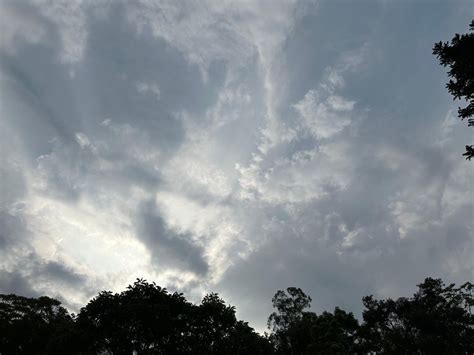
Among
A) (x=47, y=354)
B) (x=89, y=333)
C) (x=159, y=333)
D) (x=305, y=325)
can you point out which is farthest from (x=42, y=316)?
(x=305, y=325)

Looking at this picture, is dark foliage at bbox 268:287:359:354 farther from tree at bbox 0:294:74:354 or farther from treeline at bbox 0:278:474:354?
tree at bbox 0:294:74:354

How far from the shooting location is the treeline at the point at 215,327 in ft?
118

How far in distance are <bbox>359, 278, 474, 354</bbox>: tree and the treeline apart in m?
0.14

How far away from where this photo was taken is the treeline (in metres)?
35.9

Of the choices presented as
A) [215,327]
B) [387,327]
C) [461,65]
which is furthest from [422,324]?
[461,65]

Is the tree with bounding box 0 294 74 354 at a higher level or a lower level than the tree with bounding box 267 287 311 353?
lower

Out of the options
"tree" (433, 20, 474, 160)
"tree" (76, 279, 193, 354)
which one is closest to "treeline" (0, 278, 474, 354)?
"tree" (76, 279, 193, 354)

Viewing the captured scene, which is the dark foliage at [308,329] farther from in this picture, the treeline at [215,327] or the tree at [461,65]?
the tree at [461,65]

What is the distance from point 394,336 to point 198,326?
38701 millimetres

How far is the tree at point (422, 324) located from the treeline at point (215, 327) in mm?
137

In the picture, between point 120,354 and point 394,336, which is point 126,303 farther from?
point 394,336

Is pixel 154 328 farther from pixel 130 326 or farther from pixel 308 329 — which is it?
pixel 308 329

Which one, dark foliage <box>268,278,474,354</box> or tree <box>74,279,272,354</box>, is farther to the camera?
dark foliage <box>268,278,474,354</box>

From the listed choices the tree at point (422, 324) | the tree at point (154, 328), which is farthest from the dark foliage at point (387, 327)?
the tree at point (154, 328)
